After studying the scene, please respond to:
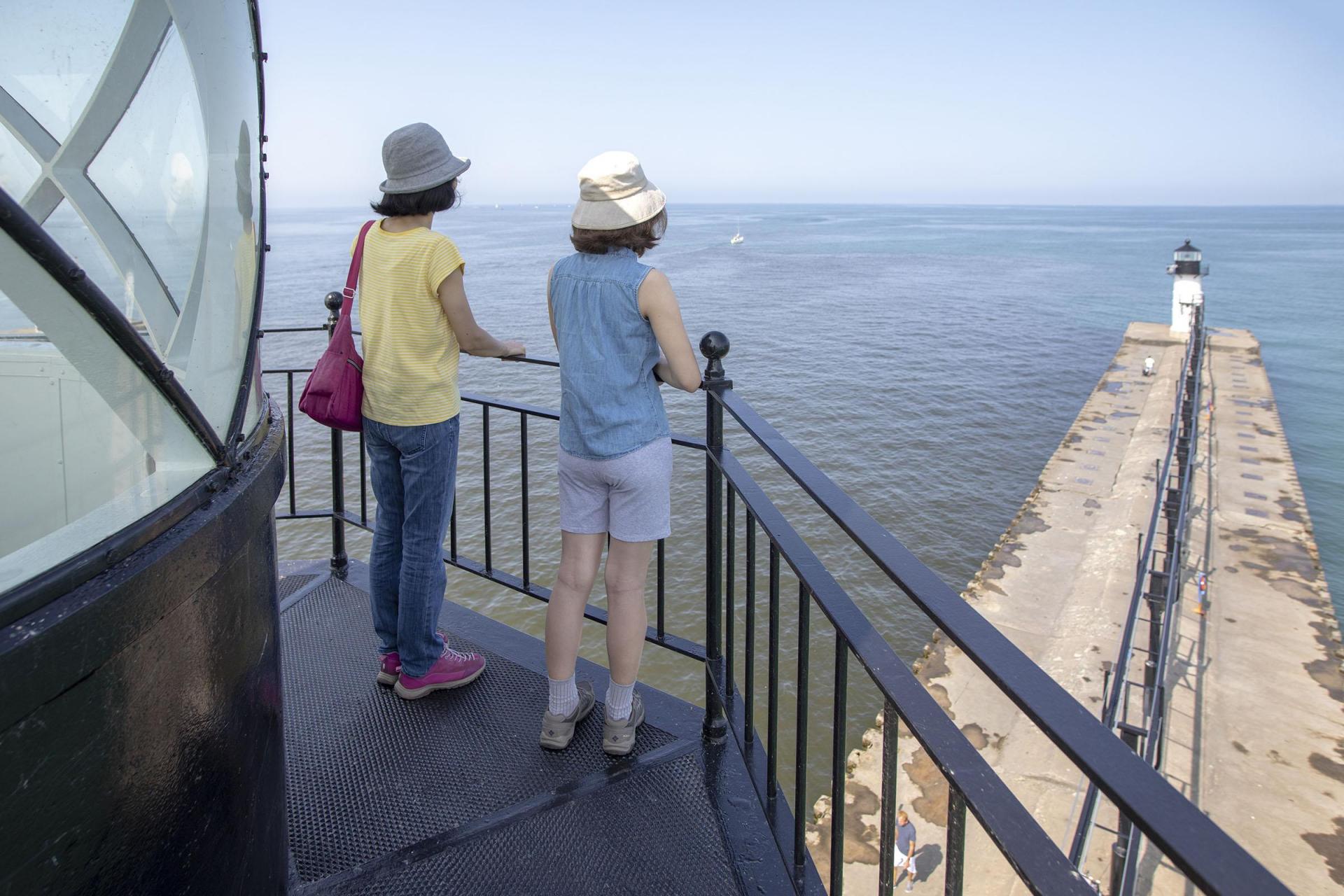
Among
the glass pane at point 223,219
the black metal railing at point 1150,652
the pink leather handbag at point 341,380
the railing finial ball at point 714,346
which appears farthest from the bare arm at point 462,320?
the black metal railing at point 1150,652

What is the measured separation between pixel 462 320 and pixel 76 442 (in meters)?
1.57

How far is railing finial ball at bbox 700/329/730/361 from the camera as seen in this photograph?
96.1 inches

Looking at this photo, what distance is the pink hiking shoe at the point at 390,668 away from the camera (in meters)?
3.17

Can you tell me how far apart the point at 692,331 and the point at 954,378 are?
1293 cm

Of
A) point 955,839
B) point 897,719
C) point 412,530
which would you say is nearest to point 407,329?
point 412,530

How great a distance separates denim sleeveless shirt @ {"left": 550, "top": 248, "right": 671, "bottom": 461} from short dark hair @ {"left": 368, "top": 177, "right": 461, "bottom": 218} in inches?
18.4

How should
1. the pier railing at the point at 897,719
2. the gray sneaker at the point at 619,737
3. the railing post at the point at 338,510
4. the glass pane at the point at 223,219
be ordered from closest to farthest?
the pier railing at the point at 897,719, the glass pane at the point at 223,219, the gray sneaker at the point at 619,737, the railing post at the point at 338,510

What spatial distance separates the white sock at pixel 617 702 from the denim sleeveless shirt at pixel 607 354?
809 millimetres

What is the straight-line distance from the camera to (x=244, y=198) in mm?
1492

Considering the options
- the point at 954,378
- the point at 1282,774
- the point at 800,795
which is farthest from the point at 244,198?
the point at 954,378

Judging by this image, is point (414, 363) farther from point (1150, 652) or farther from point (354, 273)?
point (1150, 652)

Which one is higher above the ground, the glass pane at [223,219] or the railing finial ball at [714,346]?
the glass pane at [223,219]

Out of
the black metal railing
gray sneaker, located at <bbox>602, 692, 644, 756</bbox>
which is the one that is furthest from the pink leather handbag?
Result: the black metal railing

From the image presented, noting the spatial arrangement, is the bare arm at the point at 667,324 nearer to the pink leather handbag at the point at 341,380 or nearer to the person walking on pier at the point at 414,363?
the person walking on pier at the point at 414,363
